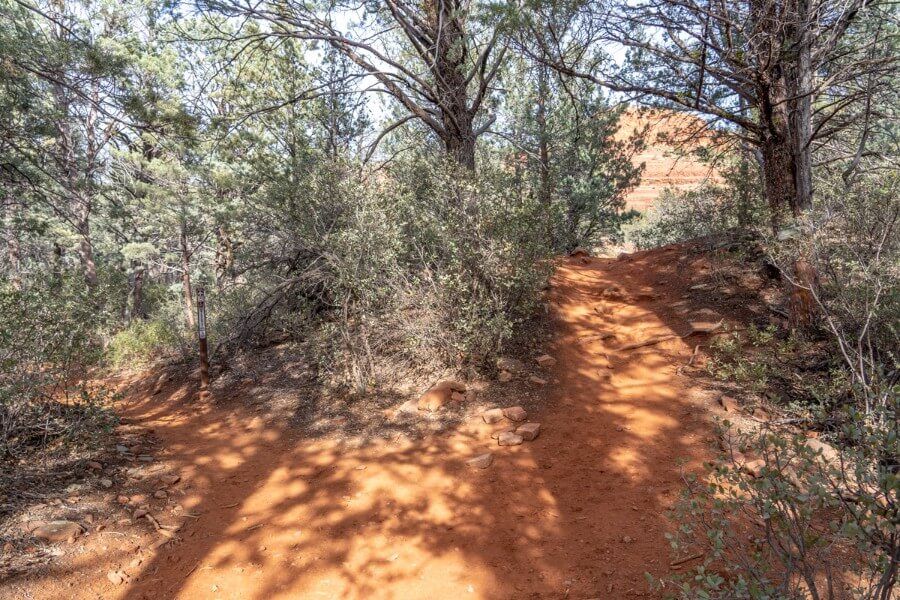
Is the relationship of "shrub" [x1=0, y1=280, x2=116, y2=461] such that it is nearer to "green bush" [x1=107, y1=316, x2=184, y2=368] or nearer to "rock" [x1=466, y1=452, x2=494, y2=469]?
"rock" [x1=466, y1=452, x2=494, y2=469]

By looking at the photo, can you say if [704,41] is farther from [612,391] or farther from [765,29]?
[612,391]

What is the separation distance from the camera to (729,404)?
426cm

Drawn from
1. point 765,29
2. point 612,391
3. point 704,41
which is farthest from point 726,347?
point 765,29

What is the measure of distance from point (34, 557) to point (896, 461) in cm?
458

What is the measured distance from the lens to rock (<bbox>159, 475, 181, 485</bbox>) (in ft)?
13.3

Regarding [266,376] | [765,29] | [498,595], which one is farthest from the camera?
[266,376]

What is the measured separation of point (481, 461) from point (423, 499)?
2.14 feet

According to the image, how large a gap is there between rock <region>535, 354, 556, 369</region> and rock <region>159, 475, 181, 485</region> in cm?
415

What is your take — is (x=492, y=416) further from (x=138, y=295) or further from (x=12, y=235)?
(x=138, y=295)

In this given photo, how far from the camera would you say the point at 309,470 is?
432cm

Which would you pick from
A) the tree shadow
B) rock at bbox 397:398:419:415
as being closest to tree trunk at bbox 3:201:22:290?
the tree shadow

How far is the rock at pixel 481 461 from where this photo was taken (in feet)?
13.3

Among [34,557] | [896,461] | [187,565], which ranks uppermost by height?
[896,461]

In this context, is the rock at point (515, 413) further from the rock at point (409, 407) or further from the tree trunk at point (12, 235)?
the tree trunk at point (12, 235)
